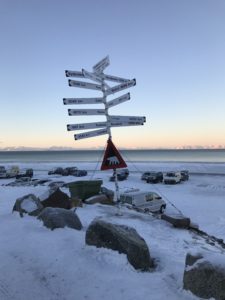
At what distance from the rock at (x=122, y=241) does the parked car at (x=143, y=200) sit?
508 inches

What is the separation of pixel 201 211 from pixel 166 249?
1587cm

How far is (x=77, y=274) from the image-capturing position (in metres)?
6.51

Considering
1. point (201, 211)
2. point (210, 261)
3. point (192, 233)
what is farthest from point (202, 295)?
point (201, 211)

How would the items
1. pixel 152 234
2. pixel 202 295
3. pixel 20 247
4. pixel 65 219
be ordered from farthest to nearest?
pixel 152 234 < pixel 65 219 < pixel 20 247 < pixel 202 295

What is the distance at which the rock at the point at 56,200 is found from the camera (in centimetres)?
1391

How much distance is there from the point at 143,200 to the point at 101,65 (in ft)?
37.4

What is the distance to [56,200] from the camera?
46.3 feet

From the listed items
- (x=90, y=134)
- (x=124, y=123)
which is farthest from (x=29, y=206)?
(x=124, y=123)

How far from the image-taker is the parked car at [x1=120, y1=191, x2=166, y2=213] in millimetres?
20844

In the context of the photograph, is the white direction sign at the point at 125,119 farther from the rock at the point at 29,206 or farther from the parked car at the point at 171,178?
the parked car at the point at 171,178

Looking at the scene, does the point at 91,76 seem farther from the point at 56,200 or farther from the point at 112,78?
the point at 56,200

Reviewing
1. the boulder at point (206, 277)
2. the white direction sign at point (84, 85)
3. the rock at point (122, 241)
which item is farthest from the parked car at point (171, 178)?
the boulder at point (206, 277)

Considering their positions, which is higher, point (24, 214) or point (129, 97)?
point (129, 97)

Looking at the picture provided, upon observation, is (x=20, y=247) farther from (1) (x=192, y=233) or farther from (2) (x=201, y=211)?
(2) (x=201, y=211)
